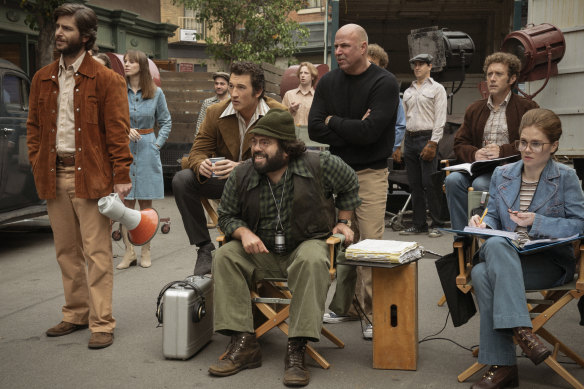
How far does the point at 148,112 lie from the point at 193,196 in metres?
2.36

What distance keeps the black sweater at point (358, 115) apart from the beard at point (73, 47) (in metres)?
1.75

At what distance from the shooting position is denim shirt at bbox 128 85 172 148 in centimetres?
761

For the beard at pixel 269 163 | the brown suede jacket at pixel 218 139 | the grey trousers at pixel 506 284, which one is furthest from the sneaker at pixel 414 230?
the grey trousers at pixel 506 284

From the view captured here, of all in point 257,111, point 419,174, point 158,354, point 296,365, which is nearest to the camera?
point 296,365

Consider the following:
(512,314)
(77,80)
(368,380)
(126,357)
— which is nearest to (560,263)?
(512,314)

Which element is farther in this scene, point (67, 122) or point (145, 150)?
point (145, 150)

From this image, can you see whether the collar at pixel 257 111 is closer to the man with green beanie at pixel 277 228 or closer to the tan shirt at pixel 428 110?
the man with green beanie at pixel 277 228

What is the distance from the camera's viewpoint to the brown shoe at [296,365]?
409cm

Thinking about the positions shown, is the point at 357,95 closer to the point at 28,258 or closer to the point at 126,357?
the point at 126,357

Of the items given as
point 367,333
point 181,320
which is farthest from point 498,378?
point 181,320

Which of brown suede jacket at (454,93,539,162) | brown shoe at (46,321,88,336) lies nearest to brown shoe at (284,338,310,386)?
brown shoe at (46,321,88,336)

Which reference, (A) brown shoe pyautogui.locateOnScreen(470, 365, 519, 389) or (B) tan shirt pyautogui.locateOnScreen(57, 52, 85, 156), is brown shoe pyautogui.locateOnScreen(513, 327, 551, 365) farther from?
(B) tan shirt pyautogui.locateOnScreen(57, 52, 85, 156)

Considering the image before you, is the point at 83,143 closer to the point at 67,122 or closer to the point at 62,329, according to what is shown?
the point at 67,122

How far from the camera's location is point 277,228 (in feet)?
15.1
